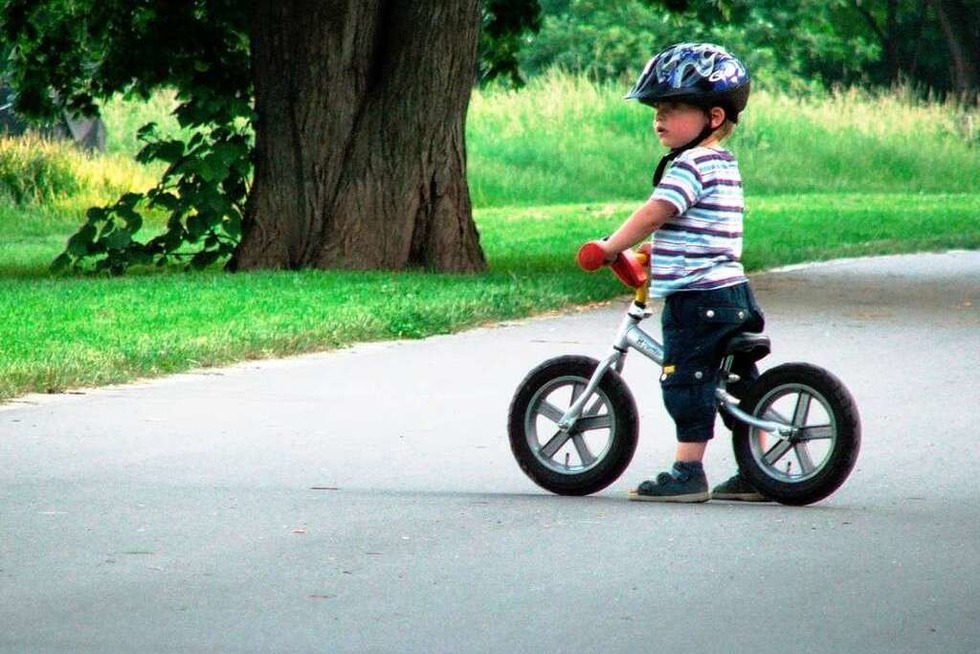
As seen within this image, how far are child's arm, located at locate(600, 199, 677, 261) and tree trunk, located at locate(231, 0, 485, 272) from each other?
10.4 meters

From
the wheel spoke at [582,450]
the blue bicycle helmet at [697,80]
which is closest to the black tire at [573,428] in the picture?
the wheel spoke at [582,450]

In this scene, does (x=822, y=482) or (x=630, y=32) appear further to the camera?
(x=630, y=32)

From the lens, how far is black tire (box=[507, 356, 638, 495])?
26.0 feet

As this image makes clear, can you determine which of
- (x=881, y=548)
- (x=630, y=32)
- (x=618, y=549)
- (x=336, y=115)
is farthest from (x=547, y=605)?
(x=630, y=32)

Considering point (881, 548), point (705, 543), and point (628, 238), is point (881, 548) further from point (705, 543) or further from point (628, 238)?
point (628, 238)

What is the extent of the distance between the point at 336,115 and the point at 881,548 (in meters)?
11.7

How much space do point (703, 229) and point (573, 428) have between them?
865 millimetres

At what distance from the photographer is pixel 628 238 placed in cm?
757

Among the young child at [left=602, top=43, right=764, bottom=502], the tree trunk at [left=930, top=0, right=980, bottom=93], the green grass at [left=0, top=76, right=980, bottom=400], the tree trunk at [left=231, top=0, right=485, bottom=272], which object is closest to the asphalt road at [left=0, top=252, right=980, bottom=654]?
the young child at [left=602, top=43, right=764, bottom=502]

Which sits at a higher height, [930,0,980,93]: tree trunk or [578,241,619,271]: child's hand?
[930,0,980,93]: tree trunk

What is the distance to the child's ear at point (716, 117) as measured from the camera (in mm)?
7789

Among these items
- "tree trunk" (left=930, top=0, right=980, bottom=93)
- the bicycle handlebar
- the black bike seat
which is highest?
"tree trunk" (left=930, top=0, right=980, bottom=93)

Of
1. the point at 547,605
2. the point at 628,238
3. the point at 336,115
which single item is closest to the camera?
the point at 547,605

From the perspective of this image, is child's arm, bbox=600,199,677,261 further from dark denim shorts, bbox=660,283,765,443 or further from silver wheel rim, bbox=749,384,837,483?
silver wheel rim, bbox=749,384,837,483
